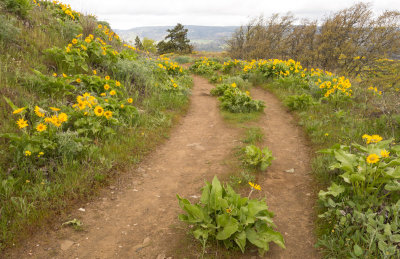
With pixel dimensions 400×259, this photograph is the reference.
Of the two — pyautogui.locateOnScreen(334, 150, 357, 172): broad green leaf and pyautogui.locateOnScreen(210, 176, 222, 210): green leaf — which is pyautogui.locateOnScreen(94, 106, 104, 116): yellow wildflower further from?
pyautogui.locateOnScreen(334, 150, 357, 172): broad green leaf

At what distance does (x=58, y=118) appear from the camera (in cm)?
385

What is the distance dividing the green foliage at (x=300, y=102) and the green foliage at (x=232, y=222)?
5.69 meters

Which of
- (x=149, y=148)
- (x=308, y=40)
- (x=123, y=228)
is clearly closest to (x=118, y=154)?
(x=149, y=148)

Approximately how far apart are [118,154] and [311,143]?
4124 mm

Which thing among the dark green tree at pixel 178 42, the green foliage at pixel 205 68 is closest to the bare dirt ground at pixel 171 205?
the green foliage at pixel 205 68

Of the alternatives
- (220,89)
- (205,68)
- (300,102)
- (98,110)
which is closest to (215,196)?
(98,110)

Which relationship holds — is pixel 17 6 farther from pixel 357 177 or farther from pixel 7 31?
pixel 357 177

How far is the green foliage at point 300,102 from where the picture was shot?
7.77 metres

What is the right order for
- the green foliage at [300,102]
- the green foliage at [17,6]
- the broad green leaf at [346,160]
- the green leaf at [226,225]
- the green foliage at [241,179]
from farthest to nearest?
the green foliage at [300,102], the green foliage at [17,6], the green foliage at [241,179], the broad green leaf at [346,160], the green leaf at [226,225]

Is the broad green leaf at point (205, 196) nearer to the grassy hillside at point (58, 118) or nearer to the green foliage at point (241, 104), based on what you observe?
the grassy hillside at point (58, 118)

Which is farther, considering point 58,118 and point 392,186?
point 58,118

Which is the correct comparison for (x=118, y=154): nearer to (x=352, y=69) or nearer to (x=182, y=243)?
(x=182, y=243)

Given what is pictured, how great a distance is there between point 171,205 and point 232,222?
1.25 meters

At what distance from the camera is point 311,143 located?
5.61 m
